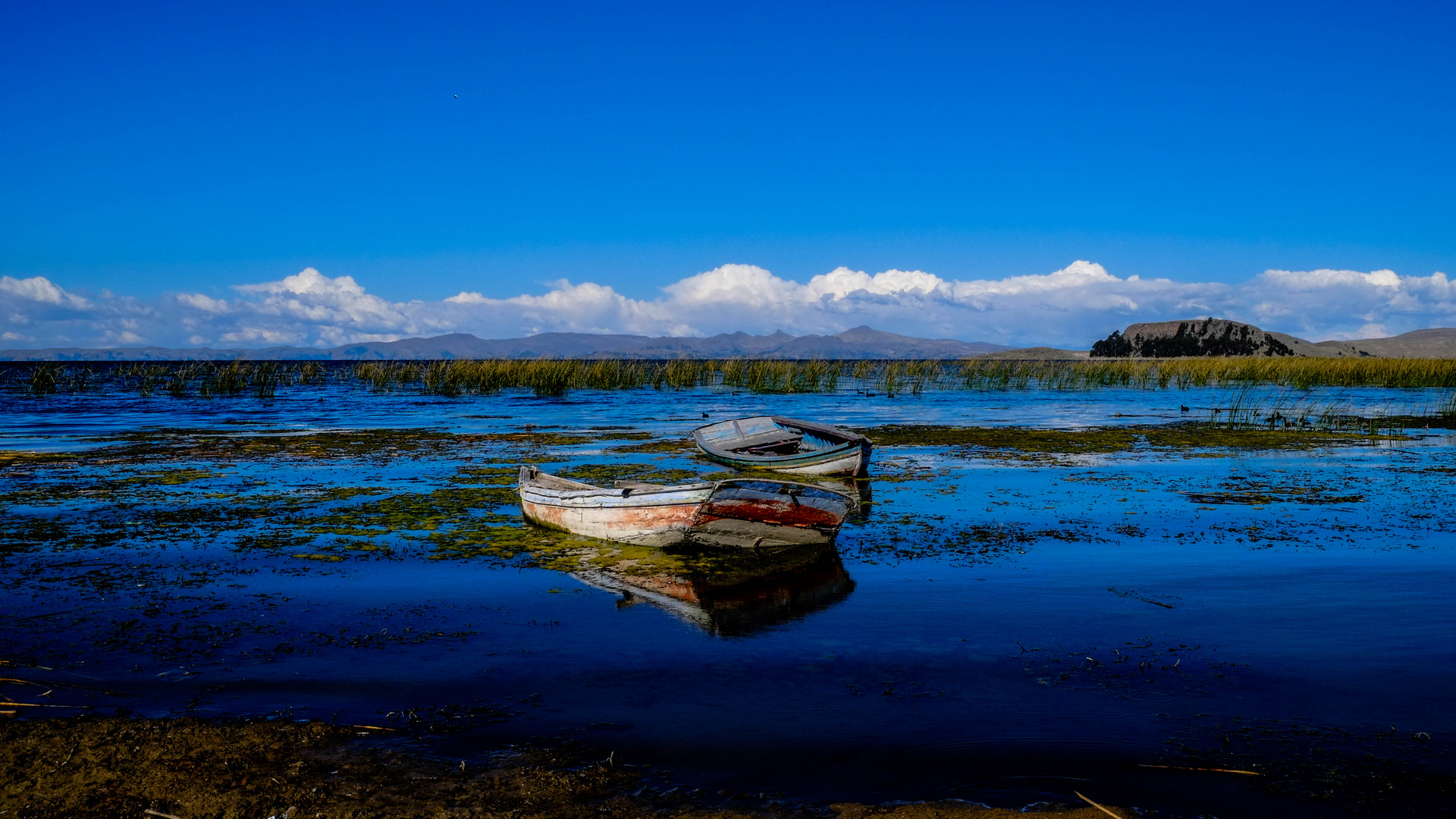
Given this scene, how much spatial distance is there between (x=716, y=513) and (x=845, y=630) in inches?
103

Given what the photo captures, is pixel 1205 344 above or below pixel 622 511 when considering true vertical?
above

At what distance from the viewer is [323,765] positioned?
473 centimetres

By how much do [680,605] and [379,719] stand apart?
3.16 metres

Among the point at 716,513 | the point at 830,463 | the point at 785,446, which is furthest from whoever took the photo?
the point at 785,446

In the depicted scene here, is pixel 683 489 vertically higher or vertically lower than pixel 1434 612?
higher

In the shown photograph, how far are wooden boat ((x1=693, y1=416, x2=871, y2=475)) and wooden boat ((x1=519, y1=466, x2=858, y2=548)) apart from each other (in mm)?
5704

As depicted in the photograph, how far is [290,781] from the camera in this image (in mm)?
4543

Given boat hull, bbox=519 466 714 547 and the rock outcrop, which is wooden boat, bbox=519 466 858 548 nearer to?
boat hull, bbox=519 466 714 547

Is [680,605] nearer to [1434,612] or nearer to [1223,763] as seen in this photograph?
[1223,763]

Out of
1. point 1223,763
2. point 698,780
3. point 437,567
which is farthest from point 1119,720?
point 437,567

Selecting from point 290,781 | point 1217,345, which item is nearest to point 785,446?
point 290,781

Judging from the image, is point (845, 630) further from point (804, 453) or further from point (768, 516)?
point (804, 453)

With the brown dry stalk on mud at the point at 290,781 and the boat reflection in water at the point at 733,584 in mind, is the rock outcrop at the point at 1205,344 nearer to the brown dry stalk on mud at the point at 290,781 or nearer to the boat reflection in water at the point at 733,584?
the boat reflection in water at the point at 733,584

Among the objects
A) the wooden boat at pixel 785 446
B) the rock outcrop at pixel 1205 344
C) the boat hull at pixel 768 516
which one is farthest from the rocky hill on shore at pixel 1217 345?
the boat hull at pixel 768 516
